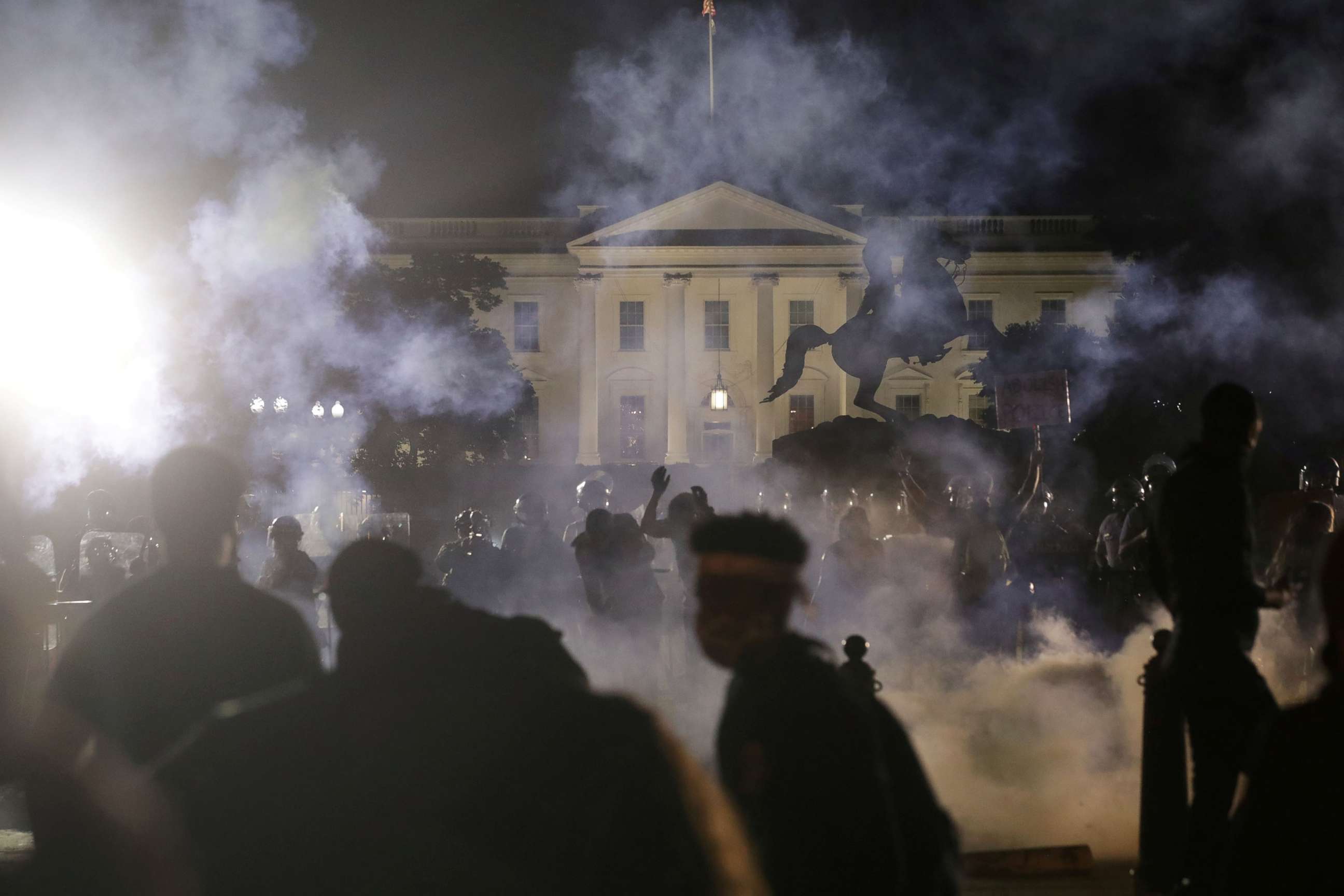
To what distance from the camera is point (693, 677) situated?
6.91 m

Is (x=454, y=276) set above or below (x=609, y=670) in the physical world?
above

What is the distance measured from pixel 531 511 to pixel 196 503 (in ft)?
15.1

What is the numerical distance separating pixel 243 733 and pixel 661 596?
18.1 feet

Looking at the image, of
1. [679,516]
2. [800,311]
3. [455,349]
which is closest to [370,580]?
[679,516]

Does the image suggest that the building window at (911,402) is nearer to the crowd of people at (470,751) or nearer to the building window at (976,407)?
the building window at (976,407)

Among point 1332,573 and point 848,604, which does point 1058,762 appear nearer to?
point 848,604

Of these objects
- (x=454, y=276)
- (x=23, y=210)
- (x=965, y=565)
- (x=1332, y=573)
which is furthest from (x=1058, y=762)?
(x=454, y=276)

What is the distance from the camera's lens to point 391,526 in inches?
686

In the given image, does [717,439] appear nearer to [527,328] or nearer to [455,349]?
[527,328]

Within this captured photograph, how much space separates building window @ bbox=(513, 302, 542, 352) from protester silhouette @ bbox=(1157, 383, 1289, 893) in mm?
44308

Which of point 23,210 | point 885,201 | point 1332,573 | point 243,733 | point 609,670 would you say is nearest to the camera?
point 243,733

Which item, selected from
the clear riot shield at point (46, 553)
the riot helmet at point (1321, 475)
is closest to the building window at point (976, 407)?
the riot helmet at point (1321, 475)

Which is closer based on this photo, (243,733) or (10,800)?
(243,733)

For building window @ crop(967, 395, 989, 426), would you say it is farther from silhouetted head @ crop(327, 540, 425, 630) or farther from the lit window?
silhouetted head @ crop(327, 540, 425, 630)
